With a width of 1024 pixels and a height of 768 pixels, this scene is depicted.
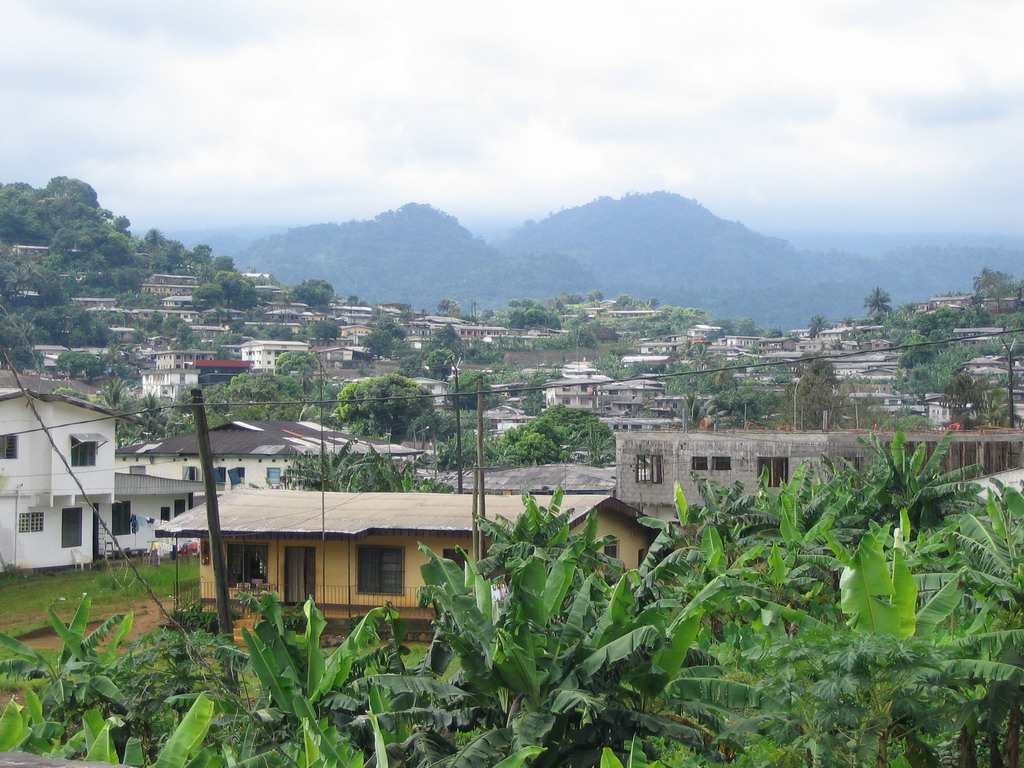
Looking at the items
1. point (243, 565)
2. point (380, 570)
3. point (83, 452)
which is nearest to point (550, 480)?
point (83, 452)

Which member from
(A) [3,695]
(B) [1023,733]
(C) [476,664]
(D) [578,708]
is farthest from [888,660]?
(A) [3,695]

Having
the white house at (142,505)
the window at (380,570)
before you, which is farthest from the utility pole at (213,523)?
the white house at (142,505)

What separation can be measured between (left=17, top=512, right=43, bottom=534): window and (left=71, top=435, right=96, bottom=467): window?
6.21 feet

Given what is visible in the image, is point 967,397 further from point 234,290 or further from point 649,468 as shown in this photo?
point 234,290

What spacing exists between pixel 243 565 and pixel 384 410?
51303 mm

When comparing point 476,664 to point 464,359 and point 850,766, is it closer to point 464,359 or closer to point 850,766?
point 850,766

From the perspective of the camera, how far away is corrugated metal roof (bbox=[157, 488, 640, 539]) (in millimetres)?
24156

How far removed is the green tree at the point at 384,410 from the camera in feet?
240

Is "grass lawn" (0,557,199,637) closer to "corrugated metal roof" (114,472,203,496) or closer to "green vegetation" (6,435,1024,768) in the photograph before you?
"corrugated metal roof" (114,472,203,496)

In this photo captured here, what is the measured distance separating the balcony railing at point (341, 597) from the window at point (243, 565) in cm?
38

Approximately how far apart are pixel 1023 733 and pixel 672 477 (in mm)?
25106

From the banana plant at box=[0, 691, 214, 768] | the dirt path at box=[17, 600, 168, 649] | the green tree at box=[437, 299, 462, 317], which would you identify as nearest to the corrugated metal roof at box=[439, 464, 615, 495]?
the dirt path at box=[17, 600, 168, 649]

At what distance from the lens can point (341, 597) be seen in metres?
25.0

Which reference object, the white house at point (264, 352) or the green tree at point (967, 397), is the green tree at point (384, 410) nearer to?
the green tree at point (967, 397)
